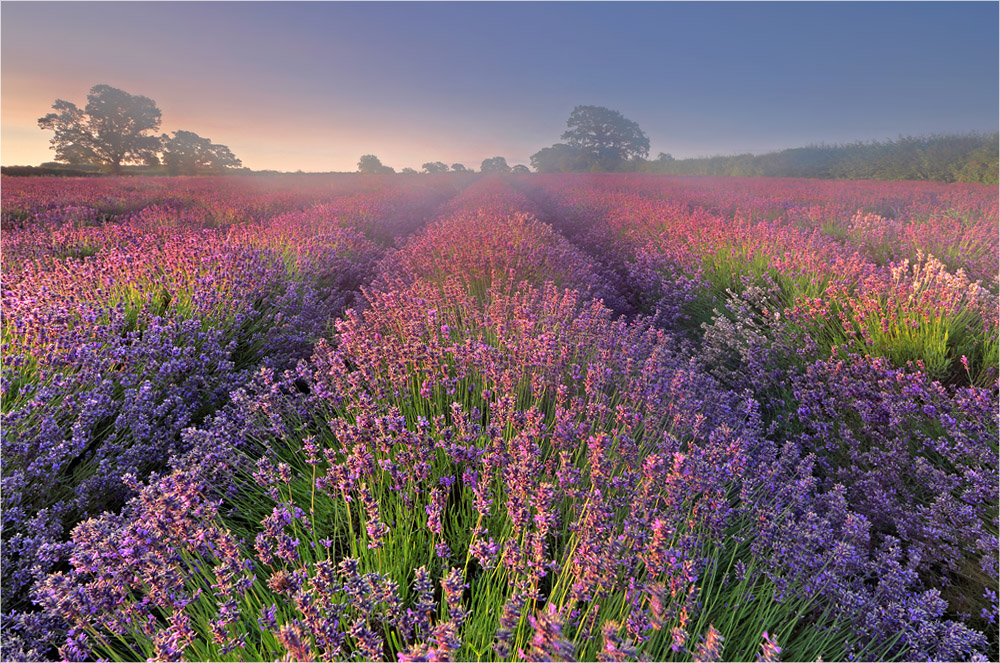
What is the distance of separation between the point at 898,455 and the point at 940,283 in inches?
54.0

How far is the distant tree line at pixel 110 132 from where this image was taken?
1282 inches

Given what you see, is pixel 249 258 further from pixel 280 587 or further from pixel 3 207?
pixel 3 207

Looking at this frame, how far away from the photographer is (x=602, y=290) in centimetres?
500

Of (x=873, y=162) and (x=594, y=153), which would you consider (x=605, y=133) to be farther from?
(x=873, y=162)

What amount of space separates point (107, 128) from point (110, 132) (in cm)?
31

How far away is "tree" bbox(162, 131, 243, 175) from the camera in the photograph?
37.2 m

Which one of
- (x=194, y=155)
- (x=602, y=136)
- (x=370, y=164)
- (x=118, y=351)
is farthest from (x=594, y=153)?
(x=118, y=351)

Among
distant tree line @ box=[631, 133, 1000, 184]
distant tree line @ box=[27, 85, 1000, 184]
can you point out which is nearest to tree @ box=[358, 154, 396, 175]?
distant tree line @ box=[27, 85, 1000, 184]

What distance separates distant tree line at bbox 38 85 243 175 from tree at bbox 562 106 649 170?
37.6 metres

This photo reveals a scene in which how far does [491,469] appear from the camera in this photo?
1635mm

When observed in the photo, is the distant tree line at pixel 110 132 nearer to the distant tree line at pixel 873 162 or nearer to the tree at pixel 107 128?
the tree at pixel 107 128

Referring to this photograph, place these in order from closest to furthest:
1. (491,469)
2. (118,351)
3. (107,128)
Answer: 1. (491,469)
2. (118,351)
3. (107,128)

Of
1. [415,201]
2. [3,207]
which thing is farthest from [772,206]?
[3,207]

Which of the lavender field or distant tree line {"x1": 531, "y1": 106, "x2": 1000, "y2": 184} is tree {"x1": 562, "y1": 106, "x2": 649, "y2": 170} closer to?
distant tree line {"x1": 531, "y1": 106, "x2": 1000, "y2": 184}
